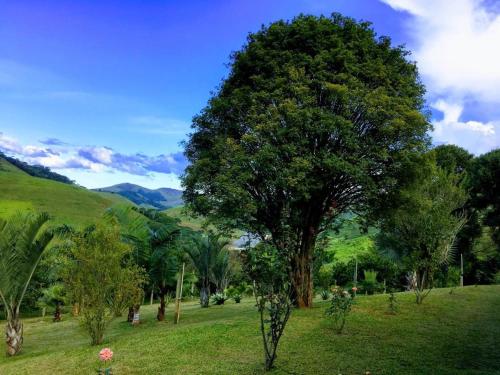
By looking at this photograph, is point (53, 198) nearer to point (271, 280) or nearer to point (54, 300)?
point (54, 300)

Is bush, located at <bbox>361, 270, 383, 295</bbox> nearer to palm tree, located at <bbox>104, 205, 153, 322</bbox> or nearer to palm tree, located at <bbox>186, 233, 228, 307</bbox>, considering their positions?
palm tree, located at <bbox>186, 233, 228, 307</bbox>

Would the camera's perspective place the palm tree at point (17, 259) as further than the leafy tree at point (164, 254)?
No

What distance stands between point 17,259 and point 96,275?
3.78m

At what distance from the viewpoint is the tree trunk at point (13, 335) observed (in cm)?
1548

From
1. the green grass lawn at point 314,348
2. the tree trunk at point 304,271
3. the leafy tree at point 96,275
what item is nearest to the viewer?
the green grass lawn at point 314,348

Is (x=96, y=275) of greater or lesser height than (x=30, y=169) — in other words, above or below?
below

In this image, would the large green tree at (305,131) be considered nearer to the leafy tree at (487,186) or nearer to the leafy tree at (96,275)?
the leafy tree at (96,275)

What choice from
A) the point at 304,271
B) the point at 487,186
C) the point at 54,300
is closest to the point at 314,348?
the point at 304,271

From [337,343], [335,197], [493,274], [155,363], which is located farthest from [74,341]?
[493,274]

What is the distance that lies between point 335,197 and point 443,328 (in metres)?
6.14

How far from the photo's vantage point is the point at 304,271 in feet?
58.0

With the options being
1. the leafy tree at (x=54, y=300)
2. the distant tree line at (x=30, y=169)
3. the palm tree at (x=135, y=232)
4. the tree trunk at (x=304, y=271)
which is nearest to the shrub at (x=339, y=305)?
the tree trunk at (x=304, y=271)

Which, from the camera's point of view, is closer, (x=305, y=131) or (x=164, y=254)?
(x=305, y=131)

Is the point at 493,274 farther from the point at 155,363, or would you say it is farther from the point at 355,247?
the point at 155,363
